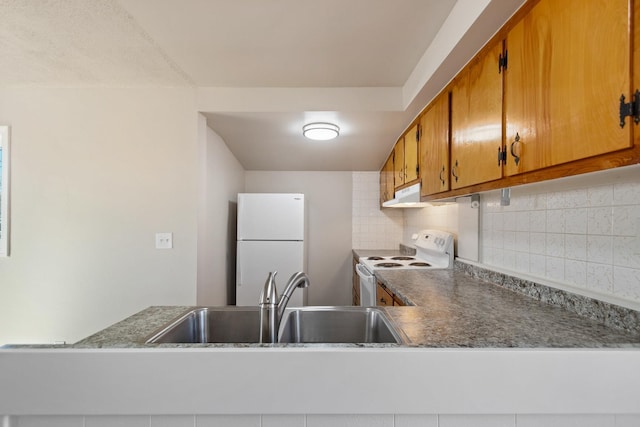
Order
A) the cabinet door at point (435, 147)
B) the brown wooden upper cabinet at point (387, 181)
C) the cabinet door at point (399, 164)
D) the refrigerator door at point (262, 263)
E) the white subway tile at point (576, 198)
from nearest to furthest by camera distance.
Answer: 1. the white subway tile at point (576, 198)
2. the cabinet door at point (435, 147)
3. the cabinet door at point (399, 164)
4. the refrigerator door at point (262, 263)
5. the brown wooden upper cabinet at point (387, 181)

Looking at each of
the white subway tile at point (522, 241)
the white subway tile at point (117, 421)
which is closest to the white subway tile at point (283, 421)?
the white subway tile at point (117, 421)

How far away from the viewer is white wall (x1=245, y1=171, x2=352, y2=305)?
3.87 m

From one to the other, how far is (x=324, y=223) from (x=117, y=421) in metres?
3.26

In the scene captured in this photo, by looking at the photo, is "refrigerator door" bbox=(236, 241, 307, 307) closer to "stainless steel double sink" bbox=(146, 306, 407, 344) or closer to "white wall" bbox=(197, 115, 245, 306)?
"white wall" bbox=(197, 115, 245, 306)

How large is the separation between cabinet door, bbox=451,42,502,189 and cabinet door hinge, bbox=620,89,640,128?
50cm

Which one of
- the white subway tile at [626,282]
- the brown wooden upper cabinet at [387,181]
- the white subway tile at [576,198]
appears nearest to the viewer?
the white subway tile at [626,282]

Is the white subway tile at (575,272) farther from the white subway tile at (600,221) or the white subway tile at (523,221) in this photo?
the white subway tile at (523,221)

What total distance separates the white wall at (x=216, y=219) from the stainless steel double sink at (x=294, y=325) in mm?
1233

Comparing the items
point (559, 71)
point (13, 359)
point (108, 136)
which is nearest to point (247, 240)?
point (108, 136)

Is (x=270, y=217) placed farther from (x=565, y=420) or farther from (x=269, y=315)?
(x=565, y=420)

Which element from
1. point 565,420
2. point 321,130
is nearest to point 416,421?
point 565,420

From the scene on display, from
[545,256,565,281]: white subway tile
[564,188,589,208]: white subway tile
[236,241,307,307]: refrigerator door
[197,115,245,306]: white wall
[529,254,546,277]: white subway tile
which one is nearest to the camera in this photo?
[564,188,589,208]: white subway tile

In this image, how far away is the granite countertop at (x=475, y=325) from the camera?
80 cm

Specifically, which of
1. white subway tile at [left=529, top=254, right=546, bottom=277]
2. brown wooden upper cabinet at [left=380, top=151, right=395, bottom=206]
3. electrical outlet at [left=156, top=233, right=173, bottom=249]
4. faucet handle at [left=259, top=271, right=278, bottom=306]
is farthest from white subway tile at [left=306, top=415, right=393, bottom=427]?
brown wooden upper cabinet at [left=380, top=151, right=395, bottom=206]
